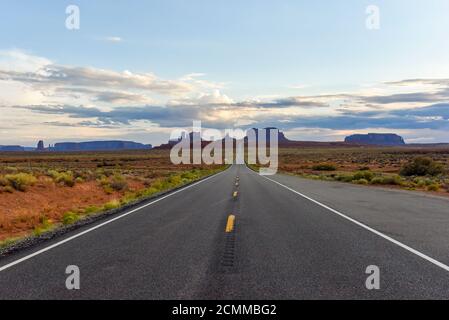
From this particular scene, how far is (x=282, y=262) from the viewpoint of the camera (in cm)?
680

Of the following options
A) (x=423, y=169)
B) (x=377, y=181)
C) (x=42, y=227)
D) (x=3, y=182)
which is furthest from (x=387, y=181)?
(x=42, y=227)

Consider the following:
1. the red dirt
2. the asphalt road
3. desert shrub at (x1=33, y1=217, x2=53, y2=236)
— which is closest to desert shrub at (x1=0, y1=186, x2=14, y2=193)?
the red dirt

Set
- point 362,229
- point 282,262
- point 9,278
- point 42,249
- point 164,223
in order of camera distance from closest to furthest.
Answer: point 9,278 < point 282,262 < point 42,249 < point 362,229 < point 164,223

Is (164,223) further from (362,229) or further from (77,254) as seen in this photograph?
(362,229)

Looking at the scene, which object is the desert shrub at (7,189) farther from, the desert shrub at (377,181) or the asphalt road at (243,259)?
the desert shrub at (377,181)

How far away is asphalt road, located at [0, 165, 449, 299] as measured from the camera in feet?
17.6

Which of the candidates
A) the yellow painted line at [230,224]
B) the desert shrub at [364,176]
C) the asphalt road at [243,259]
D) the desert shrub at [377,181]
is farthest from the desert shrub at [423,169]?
the yellow painted line at [230,224]

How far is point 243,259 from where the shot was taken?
7047 millimetres

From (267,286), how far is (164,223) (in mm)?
6050

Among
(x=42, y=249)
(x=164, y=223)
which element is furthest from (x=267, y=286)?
(x=164, y=223)

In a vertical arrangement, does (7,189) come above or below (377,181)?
above

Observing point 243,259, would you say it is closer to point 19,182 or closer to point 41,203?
point 41,203

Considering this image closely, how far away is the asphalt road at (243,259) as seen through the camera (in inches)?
211
